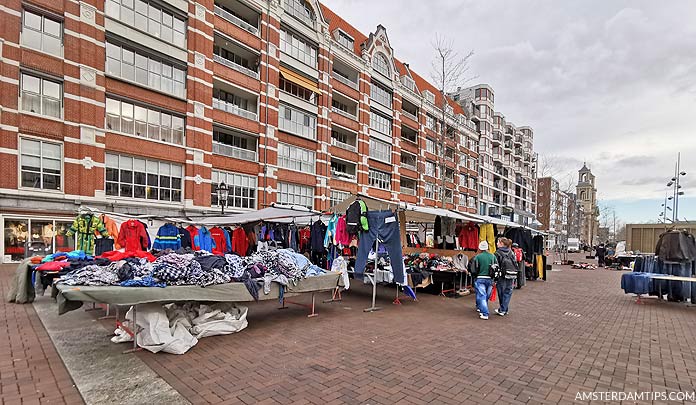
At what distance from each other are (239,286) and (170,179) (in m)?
17.3

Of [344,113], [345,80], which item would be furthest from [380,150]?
[345,80]

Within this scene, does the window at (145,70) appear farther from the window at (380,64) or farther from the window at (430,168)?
the window at (430,168)

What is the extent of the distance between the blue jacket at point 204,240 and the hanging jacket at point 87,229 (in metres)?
2.94

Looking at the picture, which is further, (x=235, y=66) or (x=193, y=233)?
(x=235, y=66)

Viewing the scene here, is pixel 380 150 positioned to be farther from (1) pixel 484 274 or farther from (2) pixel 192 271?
(2) pixel 192 271

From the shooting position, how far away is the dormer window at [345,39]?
32.3 metres

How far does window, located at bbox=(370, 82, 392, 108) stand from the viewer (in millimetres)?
36534

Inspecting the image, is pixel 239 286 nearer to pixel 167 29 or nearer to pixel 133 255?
pixel 133 255

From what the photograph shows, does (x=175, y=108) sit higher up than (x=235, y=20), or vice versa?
(x=235, y=20)

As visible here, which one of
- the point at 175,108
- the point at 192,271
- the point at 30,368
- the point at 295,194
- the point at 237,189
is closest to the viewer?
the point at 30,368

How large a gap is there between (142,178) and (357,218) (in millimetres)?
16163

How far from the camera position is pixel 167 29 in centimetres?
2059

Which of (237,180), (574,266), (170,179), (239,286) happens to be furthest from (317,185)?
(239,286)

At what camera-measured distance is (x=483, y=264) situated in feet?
27.0
